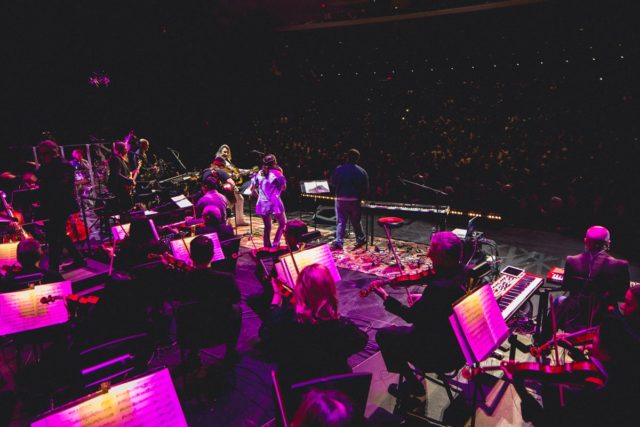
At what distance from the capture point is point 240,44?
12.9m

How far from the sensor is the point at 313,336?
2646 millimetres

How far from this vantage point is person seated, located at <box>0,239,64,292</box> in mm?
3846

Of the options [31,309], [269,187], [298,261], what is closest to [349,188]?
[269,187]

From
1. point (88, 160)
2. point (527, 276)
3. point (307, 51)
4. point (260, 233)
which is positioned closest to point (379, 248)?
point (260, 233)

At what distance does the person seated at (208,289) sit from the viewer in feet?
11.7

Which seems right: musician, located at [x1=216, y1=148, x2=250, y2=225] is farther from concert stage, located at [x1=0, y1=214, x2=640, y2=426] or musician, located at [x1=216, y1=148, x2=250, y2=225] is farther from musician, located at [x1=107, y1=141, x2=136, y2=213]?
concert stage, located at [x1=0, y1=214, x2=640, y2=426]

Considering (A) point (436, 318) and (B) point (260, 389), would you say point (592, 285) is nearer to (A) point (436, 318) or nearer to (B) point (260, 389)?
(A) point (436, 318)

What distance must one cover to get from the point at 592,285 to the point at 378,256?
12.9 ft

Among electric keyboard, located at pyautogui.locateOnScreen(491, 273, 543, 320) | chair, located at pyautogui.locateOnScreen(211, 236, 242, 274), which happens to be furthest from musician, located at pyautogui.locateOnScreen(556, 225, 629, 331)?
chair, located at pyautogui.locateOnScreen(211, 236, 242, 274)

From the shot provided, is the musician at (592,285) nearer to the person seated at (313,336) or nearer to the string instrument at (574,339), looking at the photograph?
the string instrument at (574,339)

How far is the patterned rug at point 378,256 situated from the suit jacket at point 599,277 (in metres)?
2.85

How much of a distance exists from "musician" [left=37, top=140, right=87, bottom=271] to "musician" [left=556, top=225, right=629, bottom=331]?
6.52 meters

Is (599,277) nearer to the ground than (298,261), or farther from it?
nearer to the ground

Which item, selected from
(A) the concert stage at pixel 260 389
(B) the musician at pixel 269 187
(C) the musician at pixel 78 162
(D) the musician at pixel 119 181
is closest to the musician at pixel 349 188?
(B) the musician at pixel 269 187
